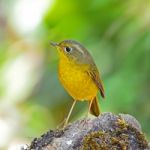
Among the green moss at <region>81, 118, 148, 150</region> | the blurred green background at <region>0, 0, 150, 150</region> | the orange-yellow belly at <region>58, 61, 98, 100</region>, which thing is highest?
the blurred green background at <region>0, 0, 150, 150</region>

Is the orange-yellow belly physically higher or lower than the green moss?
higher

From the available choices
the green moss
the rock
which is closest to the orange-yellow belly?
the rock

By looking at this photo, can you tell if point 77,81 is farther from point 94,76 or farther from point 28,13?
point 28,13

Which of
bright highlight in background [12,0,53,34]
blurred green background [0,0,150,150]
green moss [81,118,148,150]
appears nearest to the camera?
green moss [81,118,148,150]

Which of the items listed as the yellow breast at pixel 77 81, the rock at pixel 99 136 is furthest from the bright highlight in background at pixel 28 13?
the rock at pixel 99 136

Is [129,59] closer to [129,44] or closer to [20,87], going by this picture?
[129,44]

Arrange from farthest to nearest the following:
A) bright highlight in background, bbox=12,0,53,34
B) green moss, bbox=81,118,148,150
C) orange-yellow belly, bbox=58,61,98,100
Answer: bright highlight in background, bbox=12,0,53,34
orange-yellow belly, bbox=58,61,98,100
green moss, bbox=81,118,148,150

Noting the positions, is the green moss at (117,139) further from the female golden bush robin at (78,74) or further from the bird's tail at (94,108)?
the bird's tail at (94,108)

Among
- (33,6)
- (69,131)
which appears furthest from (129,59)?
(69,131)

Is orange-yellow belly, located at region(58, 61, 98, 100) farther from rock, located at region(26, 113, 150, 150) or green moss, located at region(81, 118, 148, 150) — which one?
green moss, located at region(81, 118, 148, 150)
